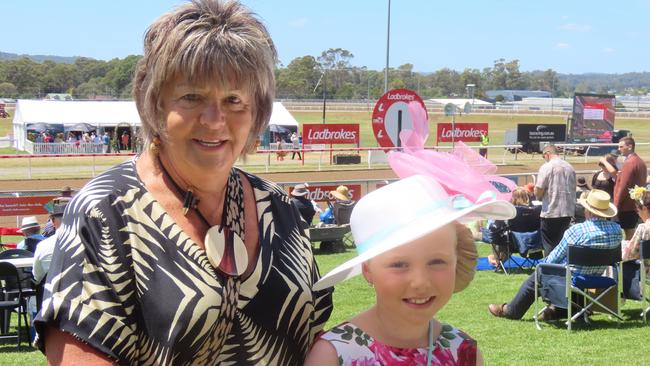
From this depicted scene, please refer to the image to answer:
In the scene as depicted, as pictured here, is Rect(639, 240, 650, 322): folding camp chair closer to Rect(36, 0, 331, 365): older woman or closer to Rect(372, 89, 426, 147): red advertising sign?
Rect(372, 89, 426, 147): red advertising sign

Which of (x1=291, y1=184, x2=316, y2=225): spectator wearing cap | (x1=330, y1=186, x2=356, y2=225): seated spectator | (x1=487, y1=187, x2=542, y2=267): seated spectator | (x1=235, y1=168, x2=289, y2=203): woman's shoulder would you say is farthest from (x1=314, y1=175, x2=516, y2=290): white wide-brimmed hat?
(x1=330, y1=186, x2=356, y2=225): seated spectator

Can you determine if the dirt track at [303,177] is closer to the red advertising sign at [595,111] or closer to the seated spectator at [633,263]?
the red advertising sign at [595,111]

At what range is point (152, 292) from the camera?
183cm

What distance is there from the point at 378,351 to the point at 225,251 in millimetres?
444

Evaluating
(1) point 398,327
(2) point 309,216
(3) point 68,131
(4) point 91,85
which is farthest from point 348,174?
(4) point 91,85

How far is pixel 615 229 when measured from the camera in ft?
25.7

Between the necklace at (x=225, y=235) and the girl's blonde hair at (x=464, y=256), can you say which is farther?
the girl's blonde hair at (x=464, y=256)

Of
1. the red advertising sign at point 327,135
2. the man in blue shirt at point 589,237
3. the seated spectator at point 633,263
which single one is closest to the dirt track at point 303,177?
the red advertising sign at point 327,135

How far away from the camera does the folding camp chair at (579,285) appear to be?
25.2ft

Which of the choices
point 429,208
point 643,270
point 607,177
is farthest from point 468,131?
point 429,208

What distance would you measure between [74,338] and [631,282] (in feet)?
24.1

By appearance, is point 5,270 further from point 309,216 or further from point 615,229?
point 615,229

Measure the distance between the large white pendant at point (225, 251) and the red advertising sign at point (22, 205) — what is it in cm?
1362

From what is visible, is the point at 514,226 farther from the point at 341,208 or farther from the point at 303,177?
the point at 303,177
